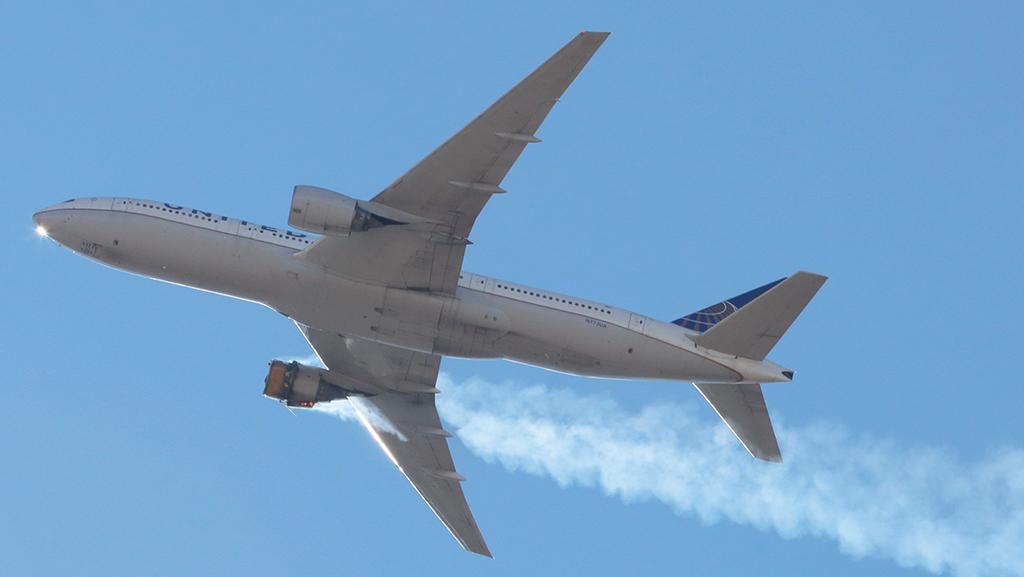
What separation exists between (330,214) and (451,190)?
14.4 feet

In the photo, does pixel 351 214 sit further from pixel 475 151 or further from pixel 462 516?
pixel 462 516

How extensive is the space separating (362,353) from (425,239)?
10.0m

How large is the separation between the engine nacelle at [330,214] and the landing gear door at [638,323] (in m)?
10.1

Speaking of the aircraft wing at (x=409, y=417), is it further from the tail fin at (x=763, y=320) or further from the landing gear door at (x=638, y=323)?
the tail fin at (x=763, y=320)

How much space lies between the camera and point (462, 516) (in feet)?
202

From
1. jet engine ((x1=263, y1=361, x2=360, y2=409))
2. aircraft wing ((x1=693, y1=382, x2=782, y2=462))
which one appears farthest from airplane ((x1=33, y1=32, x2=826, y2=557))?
jet engine ((x1=263, y1=361, x2=360, y2=409))

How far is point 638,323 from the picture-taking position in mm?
54406

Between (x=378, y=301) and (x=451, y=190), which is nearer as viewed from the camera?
(x=451, y=190)

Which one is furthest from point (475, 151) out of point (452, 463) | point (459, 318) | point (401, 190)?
point (452, 463)

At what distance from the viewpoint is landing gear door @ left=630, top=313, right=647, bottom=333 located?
54.2 m

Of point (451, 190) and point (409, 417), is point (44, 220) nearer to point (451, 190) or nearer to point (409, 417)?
point (451, 190)

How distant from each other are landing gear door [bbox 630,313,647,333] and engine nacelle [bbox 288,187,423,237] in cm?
1005

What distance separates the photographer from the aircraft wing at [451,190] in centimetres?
4778

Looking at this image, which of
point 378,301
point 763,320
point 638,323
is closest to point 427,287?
point 378,301
